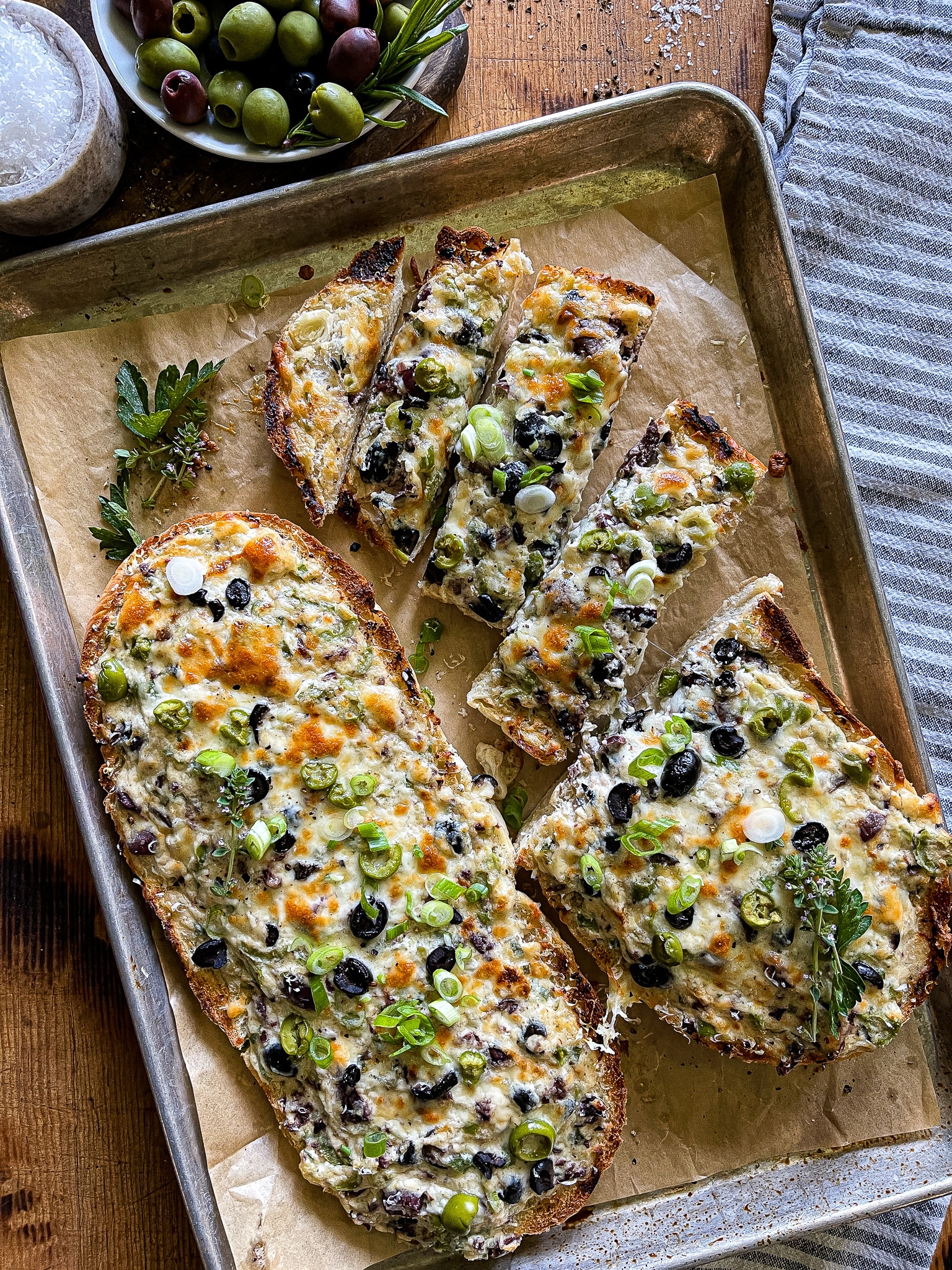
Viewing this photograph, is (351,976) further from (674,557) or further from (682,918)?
(674,557)

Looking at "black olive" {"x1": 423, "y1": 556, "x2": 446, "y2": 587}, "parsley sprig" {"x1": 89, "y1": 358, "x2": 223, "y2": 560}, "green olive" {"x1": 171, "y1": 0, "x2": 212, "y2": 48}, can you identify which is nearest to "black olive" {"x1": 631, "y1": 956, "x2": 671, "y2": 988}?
"black olive" {"x1": 423, "y1": 556, "x2": 446, "y2": 587}

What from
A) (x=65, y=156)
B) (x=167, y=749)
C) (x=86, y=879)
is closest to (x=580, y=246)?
(x=65, y=156)

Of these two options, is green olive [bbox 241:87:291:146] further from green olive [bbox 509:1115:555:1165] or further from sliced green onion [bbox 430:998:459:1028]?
green olive [bbox 509:1115:555:1165]

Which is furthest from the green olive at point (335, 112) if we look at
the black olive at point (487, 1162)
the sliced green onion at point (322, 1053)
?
the black olive at point (487, 1162)

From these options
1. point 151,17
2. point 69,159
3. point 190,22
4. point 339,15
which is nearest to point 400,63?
point 339,15

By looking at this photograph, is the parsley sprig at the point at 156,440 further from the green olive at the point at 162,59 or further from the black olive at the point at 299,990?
the black olive at the point at 299,990
